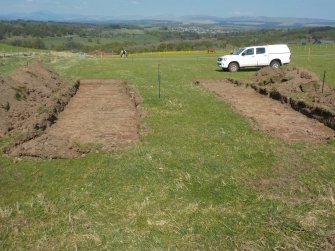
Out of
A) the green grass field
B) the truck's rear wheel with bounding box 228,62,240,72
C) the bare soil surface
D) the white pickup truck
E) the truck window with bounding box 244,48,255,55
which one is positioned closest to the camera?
the green grass field

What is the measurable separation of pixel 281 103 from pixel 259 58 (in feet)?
49.8

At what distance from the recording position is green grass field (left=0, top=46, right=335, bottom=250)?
677 cm

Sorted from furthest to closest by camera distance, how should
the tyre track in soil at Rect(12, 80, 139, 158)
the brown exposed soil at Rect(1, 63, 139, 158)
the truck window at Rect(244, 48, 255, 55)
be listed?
the truck window at Rect(244, 48, 255, 55)
the brown exposed soil at Rect(1, 63, 139, 158)
the tyre track in soil at Rect(12, 80, 139, 158)

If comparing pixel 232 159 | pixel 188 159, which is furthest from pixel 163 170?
pixel 232 159

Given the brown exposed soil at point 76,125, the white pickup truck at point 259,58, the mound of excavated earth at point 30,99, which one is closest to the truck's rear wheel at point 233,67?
the white pickup truck at point 259,58

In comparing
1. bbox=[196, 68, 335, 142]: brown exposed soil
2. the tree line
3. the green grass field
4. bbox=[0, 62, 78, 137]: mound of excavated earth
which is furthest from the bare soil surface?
the tree line

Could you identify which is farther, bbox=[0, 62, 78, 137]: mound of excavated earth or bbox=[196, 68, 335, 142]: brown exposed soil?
bbox=[0, 62, 78, 137]: mound of excavated earth

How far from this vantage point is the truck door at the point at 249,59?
33.3m

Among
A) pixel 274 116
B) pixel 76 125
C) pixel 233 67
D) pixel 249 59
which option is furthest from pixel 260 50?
pixel 76 125

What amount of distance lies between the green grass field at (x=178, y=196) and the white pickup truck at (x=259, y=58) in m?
21.0

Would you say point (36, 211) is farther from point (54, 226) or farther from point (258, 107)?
point (258, 107)

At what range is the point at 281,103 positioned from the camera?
18844mm

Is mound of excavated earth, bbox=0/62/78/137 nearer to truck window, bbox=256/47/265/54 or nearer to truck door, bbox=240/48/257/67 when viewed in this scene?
truck door, bbox=240/48/257/67

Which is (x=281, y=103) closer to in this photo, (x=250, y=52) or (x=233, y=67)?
(x=233, y=67)
